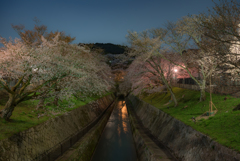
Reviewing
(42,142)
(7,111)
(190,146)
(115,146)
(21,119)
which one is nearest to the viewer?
(190,146)

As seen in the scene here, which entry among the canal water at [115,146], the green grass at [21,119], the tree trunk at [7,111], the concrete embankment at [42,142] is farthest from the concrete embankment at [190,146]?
the tree trunk at [7,111]

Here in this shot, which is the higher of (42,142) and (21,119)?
(21,119)

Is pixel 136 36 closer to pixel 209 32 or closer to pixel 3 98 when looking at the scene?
pixel 209 32

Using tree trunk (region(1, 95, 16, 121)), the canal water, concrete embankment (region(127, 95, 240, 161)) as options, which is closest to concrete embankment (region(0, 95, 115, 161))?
tree trunk (region(1, 95, 16, 121))

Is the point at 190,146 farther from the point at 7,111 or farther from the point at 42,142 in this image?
the point at 7,111

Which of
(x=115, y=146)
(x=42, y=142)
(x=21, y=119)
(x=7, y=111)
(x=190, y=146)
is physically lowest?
(x=115, y=146)

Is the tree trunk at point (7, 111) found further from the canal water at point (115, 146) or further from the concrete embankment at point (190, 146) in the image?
the concrete embankment at point (190, 146)

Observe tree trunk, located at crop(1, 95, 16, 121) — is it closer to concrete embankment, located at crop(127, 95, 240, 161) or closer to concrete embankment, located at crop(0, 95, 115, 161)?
concrete embankment, located at crop(0, 95, 115, 161)

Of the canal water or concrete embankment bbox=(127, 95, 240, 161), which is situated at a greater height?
concrete embankment bbox=(127, 95, 240, 161)

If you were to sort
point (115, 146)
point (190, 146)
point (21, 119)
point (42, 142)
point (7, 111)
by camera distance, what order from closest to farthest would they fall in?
1. point (190, 146)
2. point (7, 111)
3. point (42, 142)
4. point (21, 119)
5. point (115, 146)

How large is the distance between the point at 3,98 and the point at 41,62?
24.5 feet

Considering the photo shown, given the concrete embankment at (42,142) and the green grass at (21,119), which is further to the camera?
the green grass at (21,119)

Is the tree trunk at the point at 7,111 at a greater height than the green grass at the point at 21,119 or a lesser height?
greater

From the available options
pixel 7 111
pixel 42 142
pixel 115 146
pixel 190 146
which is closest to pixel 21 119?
pixel 7 111
